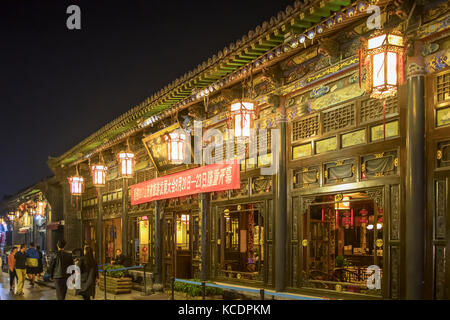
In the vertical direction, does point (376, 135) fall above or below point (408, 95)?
below

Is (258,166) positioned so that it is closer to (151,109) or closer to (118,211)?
(151,109)

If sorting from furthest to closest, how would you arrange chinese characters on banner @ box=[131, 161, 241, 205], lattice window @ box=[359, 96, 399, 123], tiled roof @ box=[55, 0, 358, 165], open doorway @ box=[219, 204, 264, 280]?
open doorway @ box=[219, 204, 264, 280]
chinese characters on banner @ box=[131, 161, 241, 205]
tiled roof @ box=[55, 0, 358, 165]
lattice window @ box=[359, 96, 399, 123]

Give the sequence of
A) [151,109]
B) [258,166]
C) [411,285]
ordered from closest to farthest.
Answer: [411,285] < [258,166] < [151,109]

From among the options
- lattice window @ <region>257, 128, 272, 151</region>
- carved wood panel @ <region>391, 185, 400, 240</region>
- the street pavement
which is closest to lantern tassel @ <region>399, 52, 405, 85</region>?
carved wood panel @ <region>391, 185, 400, 240</region>

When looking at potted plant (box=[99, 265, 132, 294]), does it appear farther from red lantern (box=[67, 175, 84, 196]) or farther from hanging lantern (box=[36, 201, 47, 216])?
hanging lantern (box=[36, 201, 47, 216])

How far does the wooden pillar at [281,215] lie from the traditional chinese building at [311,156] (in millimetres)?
30

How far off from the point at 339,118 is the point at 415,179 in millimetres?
2309

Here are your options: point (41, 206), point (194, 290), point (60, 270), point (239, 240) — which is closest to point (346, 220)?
point (239, 240)

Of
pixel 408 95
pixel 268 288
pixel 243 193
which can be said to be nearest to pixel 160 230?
pixel 243 193

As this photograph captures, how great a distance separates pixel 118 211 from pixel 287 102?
1141cm

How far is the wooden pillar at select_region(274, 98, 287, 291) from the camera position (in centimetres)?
1030

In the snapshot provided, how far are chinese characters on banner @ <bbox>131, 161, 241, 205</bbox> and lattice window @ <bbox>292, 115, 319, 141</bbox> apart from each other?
6.50ft

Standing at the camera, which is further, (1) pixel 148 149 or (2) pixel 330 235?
(1) pixel 148 149

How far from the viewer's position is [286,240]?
10.3m
